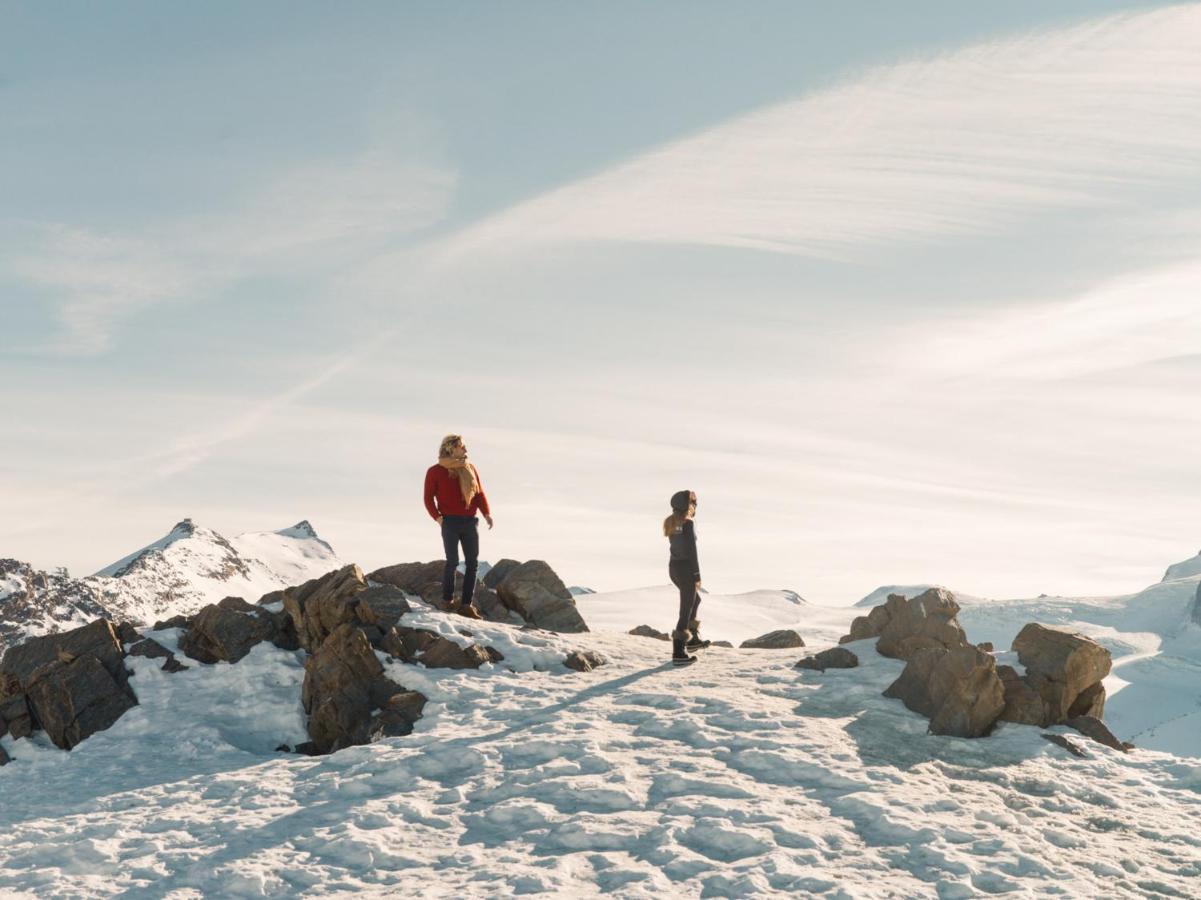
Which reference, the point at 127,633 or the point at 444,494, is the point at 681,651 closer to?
the point at 444,494

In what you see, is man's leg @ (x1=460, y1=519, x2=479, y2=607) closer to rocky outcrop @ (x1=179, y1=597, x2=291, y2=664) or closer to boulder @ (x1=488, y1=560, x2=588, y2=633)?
boulder @ (x1=488, y1=560, x2=588, y2=633)

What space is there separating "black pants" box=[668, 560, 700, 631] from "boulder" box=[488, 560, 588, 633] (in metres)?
3.78

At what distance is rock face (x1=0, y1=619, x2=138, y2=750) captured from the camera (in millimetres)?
18578

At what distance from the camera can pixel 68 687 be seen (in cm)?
1902

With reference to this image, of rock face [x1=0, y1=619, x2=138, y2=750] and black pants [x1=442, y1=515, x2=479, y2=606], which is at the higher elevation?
black pants [x1=442, y1=515, x2=479, y2=606]

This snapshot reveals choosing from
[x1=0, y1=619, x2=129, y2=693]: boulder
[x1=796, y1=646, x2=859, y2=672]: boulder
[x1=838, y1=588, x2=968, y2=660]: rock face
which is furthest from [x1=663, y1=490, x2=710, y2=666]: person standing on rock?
[x1=0, y1=619, x2=129, y2=693]: boulder

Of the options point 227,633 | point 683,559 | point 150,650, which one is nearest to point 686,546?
point 683,559

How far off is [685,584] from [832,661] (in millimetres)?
3273

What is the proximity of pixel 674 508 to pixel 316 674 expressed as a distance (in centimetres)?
765

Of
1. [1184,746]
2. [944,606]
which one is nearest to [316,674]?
[944,606]

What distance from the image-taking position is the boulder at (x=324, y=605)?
20.4 m

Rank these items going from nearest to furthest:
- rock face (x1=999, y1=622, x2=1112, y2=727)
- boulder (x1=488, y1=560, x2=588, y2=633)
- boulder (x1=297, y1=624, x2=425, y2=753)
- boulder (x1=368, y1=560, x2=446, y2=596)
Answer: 1. rock face (x1=999, y1=622, x2=1112, y2=727)
2. boulder (x1=297, y1=624, x2=425, y2=753)
3. boulder (x1=488, y1=560, x2=588, y2=633)
4. boulder (x1=368, y1=560, x2=446, y2=596)

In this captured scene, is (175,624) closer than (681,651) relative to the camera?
No

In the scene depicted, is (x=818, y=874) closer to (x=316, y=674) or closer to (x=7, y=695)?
(x=316, y=674)
